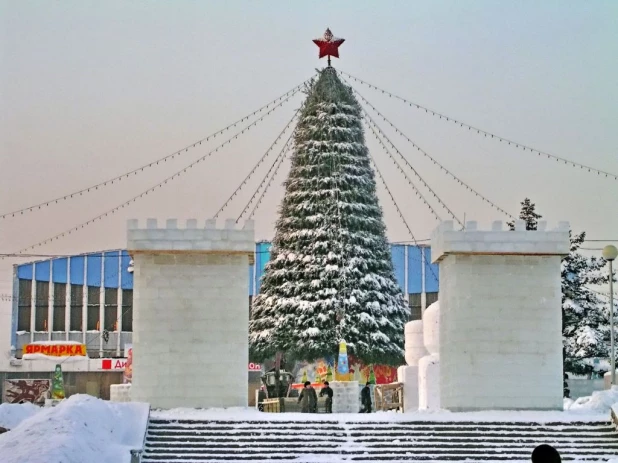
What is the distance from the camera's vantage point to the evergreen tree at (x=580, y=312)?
43469mm

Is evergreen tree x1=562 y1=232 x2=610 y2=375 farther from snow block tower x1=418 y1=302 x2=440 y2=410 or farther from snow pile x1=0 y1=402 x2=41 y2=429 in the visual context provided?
snow pile x1=0 y1=402 x2=41 y2=429

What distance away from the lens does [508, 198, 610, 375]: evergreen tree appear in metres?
43.5

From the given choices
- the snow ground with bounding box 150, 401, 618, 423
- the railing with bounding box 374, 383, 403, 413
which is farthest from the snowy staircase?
the railing with bounding box 374, 383, 403, 413

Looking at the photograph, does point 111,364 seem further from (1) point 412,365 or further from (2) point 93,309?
(1) point 412,365

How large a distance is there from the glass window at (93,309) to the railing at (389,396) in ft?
99.2

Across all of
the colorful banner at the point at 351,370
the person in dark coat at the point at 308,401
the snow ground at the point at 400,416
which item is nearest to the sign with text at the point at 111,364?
the colorful banner at the point at 351,370

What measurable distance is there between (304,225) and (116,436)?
2444 cm

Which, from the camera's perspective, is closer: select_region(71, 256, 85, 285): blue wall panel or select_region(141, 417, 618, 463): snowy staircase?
select_region(141, 417, 618, 463): snowy staircase

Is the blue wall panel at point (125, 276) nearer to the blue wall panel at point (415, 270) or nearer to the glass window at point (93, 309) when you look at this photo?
the glass window at point (93, 309)

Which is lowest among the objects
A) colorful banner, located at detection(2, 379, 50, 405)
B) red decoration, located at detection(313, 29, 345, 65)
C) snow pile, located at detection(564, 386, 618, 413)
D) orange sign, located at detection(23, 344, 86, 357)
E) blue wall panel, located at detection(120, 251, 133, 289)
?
colorful banner, located at detection(2, 379, 50, 405)

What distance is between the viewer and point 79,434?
21.1m

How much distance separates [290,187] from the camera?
159 ft

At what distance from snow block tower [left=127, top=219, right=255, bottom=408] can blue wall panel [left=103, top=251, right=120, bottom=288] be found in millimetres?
37630

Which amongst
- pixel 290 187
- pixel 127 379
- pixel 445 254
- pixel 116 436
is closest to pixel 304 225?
pixel 290 187
